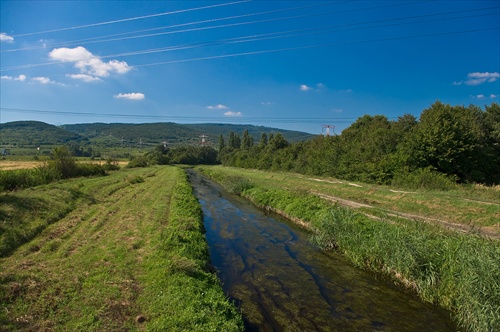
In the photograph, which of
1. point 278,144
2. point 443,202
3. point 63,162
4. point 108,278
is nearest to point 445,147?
point 443,202

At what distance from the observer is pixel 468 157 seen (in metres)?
38.9

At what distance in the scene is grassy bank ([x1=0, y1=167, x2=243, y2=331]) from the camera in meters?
8.17

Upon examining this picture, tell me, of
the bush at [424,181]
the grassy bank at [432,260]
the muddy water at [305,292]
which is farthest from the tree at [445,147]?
the muddy water at [305,292]

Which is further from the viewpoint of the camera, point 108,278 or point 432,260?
point 432,260

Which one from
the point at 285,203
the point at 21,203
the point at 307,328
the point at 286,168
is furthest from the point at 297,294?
the point at 286,168

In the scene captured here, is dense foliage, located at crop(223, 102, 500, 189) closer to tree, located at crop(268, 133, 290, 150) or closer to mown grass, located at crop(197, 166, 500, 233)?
mown grass, located at crop(197, 166, 500, 233)

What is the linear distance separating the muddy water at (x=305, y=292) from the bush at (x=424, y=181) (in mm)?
21837

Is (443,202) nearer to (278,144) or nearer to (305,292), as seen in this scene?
(305,292)

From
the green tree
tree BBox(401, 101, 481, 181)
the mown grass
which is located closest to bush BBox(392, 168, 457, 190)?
the mown grass

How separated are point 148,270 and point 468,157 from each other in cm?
4500

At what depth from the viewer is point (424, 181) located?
33875 mm

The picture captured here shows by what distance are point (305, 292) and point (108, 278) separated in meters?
8.31

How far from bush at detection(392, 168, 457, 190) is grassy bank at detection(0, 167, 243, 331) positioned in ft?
95.3

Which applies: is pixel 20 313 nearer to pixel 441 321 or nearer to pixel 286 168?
pixel 441 321
